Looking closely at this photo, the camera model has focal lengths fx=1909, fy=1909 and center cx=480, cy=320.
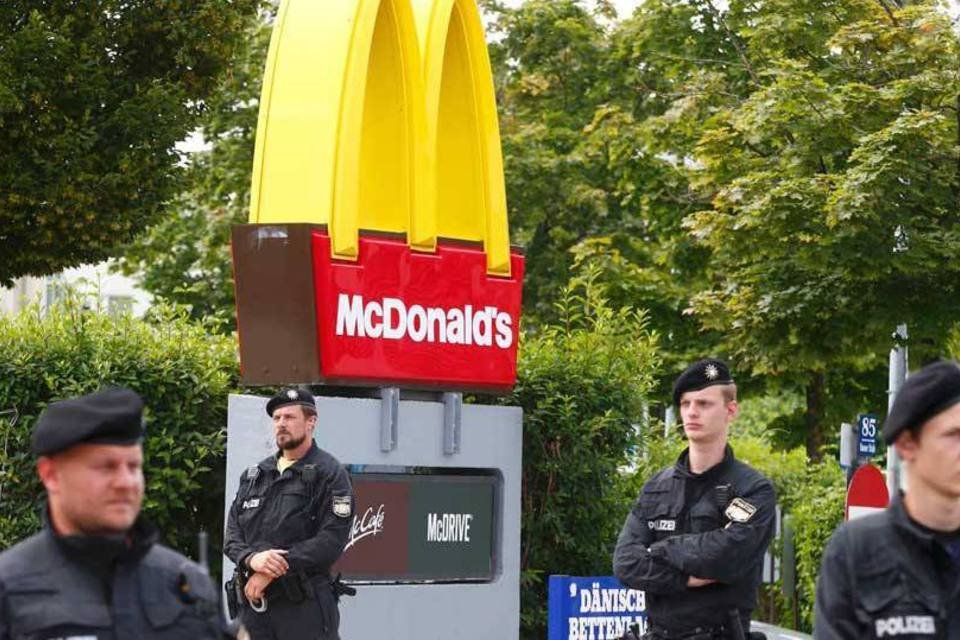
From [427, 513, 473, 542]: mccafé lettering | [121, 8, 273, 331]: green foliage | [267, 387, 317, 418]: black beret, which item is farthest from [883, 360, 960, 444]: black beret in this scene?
[121, 8, 273, 331]: green foliage

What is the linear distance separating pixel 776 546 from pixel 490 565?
11534 mm

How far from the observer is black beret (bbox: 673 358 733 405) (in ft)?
26.9

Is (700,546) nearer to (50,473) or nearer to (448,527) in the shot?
(50,473)

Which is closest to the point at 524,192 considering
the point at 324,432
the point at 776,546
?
the point at 776,546

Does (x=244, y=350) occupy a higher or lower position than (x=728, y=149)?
lower

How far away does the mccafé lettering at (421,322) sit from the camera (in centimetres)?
1151

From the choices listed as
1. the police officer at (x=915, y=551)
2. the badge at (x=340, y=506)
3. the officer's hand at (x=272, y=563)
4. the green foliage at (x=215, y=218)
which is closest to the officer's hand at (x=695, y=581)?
the badge at (x=340, y=506)

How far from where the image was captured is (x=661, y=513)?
8289mm

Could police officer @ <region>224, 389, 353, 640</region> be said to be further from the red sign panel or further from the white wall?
the white wall

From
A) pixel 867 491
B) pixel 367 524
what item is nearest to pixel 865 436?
pixel 867 491

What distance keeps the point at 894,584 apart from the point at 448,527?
772cm

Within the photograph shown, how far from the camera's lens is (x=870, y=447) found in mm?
19406

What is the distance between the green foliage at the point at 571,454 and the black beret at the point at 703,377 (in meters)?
4.97

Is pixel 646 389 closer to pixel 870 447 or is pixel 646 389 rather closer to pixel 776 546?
pixel 870 447
